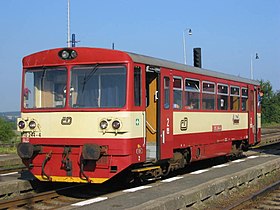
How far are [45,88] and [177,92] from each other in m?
3.55

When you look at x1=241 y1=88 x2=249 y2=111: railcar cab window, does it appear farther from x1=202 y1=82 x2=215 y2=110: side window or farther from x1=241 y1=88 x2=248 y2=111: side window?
x1=202 y1=82 x2=215 y2=110: side window

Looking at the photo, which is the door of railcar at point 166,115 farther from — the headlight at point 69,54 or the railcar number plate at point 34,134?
Answer: the railcar number plate at point 34,134

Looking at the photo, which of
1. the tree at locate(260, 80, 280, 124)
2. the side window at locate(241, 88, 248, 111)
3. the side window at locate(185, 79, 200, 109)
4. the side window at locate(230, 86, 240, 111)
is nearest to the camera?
the side window at locate(185, 79, 200, 109)

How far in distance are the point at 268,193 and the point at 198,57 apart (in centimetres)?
1345

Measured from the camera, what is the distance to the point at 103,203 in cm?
931

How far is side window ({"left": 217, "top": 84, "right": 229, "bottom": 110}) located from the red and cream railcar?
130 inches

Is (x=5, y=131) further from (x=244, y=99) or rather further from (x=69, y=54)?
(x=69, y=54)

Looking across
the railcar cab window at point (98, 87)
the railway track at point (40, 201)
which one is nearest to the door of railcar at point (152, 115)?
the railcar cab window at point (98, 87)

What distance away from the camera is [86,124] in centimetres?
1054

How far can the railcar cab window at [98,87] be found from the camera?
10594mm

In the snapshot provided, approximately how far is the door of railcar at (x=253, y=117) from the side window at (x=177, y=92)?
22.3 feet

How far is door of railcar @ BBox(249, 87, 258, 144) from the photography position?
63.3 feet

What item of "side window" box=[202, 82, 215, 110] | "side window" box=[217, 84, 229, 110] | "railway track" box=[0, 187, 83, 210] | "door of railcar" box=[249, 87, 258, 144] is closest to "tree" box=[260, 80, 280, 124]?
"door of railcar" box=[249, 87, 258, 144]

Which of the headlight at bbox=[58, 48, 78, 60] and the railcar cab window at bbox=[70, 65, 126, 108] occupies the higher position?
the headlight at bbox=[58, 48, 78, 60]
